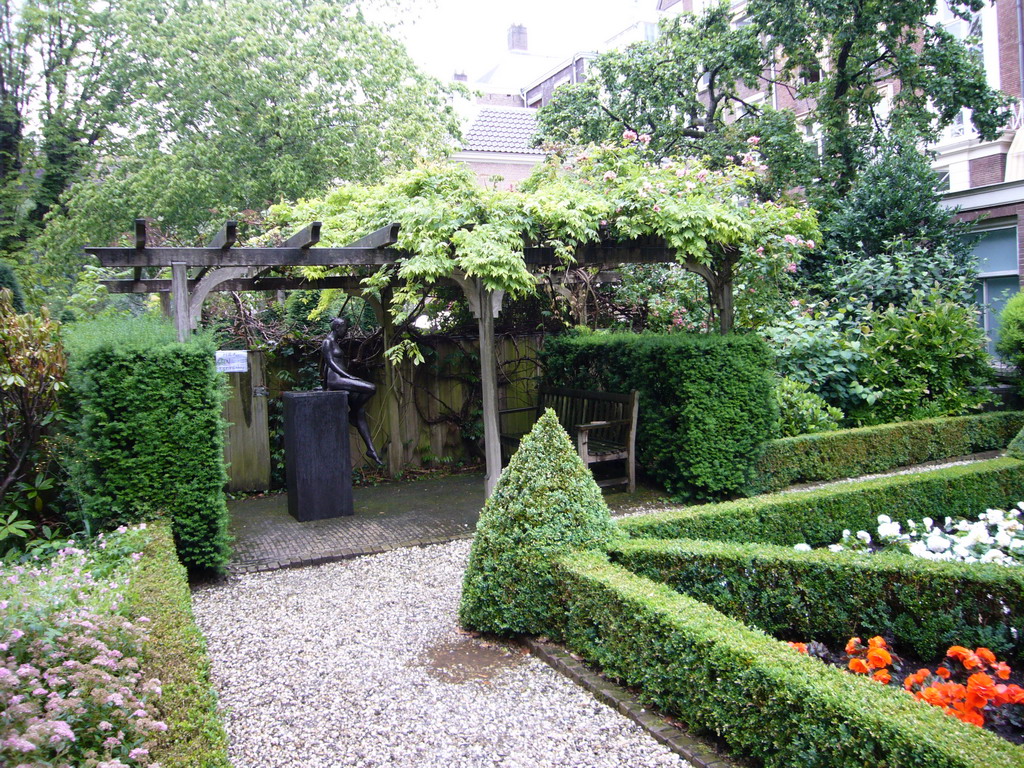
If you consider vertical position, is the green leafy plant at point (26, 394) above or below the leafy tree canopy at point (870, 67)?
below

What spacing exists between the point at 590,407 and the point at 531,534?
489cm

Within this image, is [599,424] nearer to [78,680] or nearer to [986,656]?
[986,656]

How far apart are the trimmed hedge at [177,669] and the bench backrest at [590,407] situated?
5227mm

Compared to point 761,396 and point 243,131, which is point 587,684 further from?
point 243,131

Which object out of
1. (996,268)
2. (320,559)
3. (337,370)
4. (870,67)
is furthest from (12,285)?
(996,268)

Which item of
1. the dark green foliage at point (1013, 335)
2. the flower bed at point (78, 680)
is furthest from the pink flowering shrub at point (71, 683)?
the dark green foliage at point (1013, 335)

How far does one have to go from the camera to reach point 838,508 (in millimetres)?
6207

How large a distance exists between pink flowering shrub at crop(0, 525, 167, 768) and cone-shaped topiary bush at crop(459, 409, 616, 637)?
193 cm

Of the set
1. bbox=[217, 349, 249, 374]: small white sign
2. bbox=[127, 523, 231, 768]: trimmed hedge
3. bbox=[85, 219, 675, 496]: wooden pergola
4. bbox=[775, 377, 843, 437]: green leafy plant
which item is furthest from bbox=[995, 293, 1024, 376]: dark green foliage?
bbox=[127, 523, 231, 768]: trimmed hedge

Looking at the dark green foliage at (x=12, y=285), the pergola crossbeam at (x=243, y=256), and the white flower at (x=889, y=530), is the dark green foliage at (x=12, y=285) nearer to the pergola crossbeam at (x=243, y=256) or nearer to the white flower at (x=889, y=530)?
the pergola crossbeam at (x=243, y=256)

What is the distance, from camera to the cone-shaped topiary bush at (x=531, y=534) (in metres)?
4.50

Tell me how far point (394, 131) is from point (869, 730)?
51.6ft

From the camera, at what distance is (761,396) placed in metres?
8.00

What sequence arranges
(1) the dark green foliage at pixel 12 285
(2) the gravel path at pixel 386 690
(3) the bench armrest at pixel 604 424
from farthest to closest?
1. (3) the bench armrest at pixel 604 424
2. (1) the dark green foliage at pixel 12 285
3. (2) the gravel path at pixel 386 690
